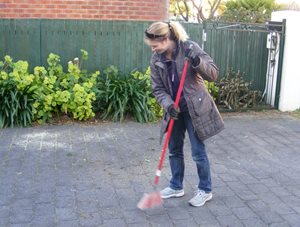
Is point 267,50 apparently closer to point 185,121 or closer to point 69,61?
point 69,61

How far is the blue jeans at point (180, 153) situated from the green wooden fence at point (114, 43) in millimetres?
4495

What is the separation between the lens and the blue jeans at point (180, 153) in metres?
4.29

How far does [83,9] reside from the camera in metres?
8.84

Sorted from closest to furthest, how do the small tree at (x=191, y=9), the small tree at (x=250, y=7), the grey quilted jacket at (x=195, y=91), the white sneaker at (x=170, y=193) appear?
1. the grey quilted jacket at (x=195, y=91)
2. the white sneaker at (x=170, y=193)
3. the small tree at (x=250, y=7)
4. the small tree at (x=191, y=9)

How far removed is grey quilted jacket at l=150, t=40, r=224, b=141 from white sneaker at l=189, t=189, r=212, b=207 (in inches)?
25.0

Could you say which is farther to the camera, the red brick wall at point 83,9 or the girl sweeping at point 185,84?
the red brick wall at point 83,9

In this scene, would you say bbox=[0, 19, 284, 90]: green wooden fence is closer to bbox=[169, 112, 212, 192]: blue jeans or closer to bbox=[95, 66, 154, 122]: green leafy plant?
bbox=[95, 66, 154, 122]: green leafy plant

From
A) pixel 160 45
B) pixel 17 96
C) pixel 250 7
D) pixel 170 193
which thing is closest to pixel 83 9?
pixel 17 96

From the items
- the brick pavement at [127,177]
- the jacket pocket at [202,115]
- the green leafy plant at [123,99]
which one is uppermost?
the jacket pocket at [202,115]

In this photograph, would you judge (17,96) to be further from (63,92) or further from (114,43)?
(114,43)

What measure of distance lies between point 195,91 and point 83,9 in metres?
5.31

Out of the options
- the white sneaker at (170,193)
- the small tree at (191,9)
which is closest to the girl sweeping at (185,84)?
the white sneaker at (170,193)

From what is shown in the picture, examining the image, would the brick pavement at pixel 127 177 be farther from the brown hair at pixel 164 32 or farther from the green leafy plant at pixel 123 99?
the brown hair at pixel 164 32

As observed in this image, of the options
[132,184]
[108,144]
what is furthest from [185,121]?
[108,144]
